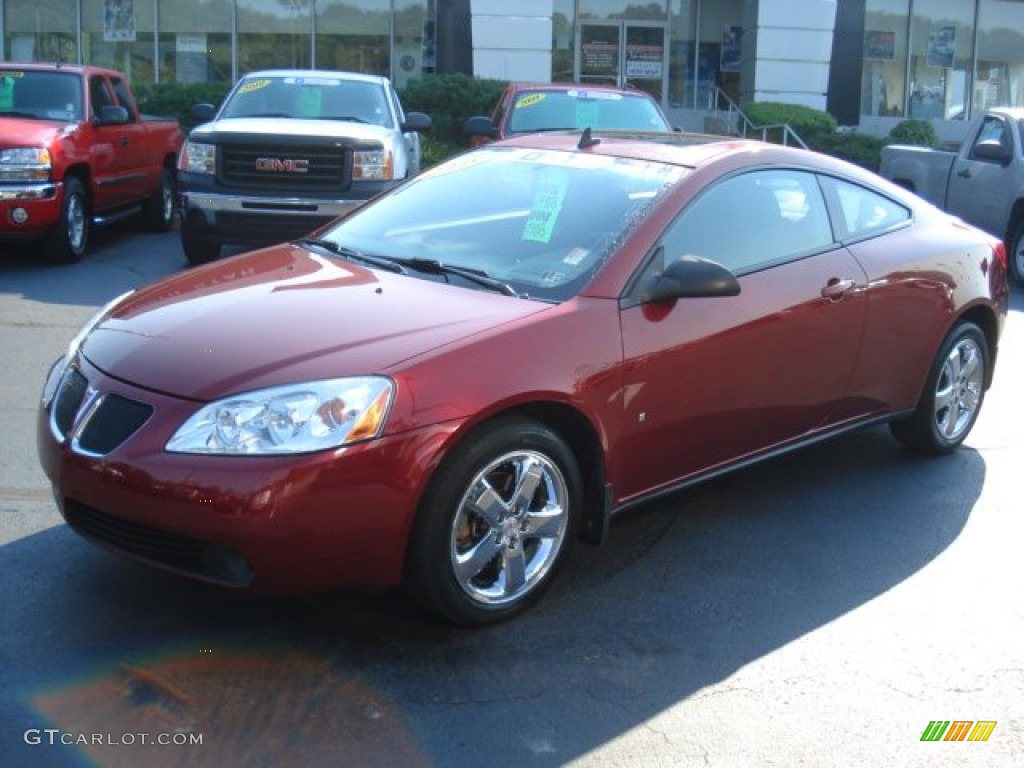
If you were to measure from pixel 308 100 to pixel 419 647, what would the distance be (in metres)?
8.59

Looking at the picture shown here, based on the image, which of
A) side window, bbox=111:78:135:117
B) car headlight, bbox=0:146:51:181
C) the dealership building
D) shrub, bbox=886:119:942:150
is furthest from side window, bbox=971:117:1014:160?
the dealership building

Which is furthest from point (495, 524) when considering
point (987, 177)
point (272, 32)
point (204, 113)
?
point (272, 32)

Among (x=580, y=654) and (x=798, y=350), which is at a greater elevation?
(x=798, y=350)

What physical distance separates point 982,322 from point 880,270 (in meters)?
1.11

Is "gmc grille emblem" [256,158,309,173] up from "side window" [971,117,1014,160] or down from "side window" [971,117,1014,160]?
down

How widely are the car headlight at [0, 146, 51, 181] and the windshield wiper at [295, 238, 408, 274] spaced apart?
19.2ft

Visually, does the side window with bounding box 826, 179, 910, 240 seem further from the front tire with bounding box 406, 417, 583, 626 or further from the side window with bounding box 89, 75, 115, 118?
the side window with bounding box 89, 75, 115, 118

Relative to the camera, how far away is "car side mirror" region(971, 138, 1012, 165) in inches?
487

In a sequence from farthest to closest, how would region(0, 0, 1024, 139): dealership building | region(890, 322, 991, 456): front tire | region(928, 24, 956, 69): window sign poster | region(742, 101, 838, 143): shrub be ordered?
1. region(928, 24, 956, 69): window sign poster
2. region(0, 0, 1024, 139): dealership building
3. region(742, 101, 838, 143): shrub
4. region(890, 322, 991, 456): front tire

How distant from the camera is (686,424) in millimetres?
4723

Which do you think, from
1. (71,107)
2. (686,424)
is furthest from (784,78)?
(686,424)

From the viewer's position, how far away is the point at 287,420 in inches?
147

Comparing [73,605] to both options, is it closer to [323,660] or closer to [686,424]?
[323,660]

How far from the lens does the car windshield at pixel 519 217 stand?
4.66 meters
